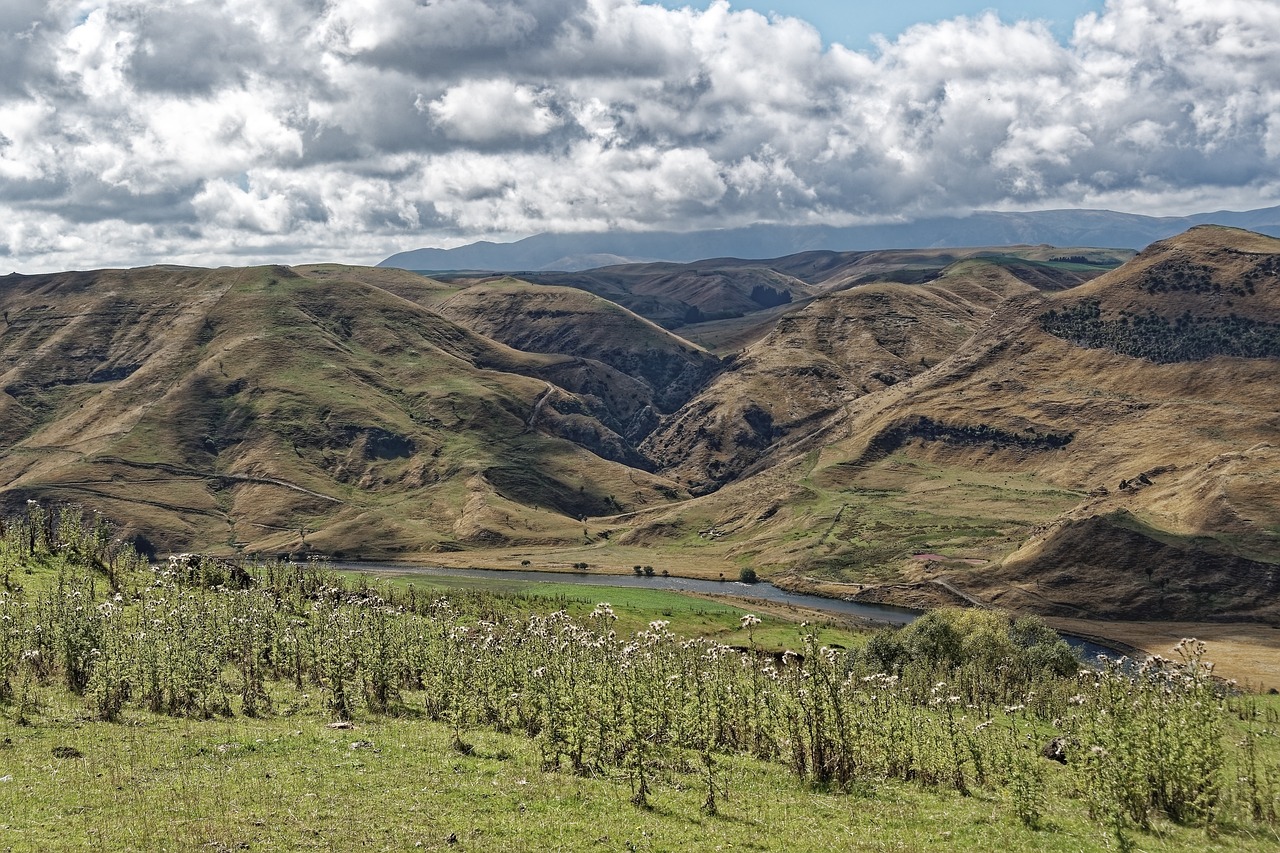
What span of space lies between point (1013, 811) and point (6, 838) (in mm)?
36552

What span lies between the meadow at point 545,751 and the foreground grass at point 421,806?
0.14 metres

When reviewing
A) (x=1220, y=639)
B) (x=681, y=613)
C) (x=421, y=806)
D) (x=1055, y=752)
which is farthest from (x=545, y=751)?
(x=1220, y=639)

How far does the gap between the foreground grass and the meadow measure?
14 cm

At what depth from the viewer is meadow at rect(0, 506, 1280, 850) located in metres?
33.8

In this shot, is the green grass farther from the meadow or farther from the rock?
the meadow

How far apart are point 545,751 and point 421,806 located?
8450 mm

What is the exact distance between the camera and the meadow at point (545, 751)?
33750mm

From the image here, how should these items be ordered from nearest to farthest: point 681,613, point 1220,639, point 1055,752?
point 1055,752 → point 1220,639 → point 681,613

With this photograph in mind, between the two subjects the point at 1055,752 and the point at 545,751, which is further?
the point at 1055,752

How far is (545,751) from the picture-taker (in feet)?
141

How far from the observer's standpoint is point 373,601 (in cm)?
9388

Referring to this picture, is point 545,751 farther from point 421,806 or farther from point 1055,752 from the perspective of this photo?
point 1055,752

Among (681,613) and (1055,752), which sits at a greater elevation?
(1055,752)

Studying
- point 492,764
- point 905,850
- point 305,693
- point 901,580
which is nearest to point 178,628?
point 305,693
